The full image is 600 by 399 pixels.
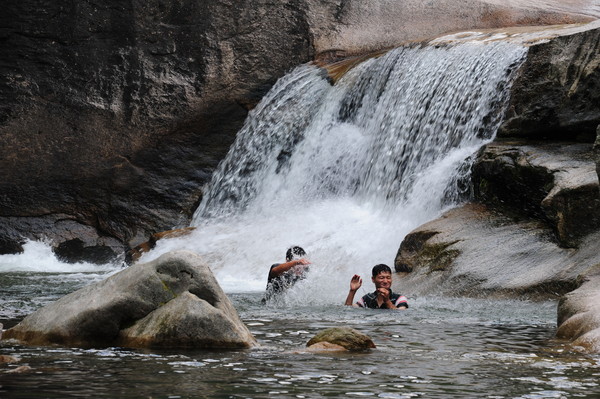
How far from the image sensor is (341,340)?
7.55m

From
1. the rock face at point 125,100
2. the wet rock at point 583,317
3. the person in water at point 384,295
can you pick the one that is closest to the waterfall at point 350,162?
the rock face at point 125,100

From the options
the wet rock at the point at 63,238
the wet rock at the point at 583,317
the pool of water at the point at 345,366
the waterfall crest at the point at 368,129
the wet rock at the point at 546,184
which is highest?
the waterfall crest at the point at 368,129

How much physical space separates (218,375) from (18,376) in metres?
1.23

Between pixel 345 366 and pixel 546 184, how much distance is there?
269 inches

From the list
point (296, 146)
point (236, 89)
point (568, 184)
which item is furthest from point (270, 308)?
point (236, 89)

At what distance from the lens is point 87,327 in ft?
25.6

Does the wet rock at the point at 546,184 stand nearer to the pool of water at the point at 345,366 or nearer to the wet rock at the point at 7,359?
the pool of water at the point at 345,366

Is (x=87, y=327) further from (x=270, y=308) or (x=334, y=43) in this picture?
(x=334, y=43)

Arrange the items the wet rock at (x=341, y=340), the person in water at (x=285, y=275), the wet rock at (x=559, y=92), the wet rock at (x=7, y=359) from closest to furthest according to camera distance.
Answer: the wet rock at (x=7, y=359) < the wet rock at (x=341, y=340) < the person in water at (x=285, y=275) < the wet rock at (x=559, y=92)

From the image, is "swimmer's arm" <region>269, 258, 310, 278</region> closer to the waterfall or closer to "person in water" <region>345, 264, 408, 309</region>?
the waterfall

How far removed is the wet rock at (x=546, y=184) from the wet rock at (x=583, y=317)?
7.54ft

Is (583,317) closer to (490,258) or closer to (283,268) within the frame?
(490,258)

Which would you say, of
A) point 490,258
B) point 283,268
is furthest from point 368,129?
point 283,268

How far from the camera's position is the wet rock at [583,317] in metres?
7.70
